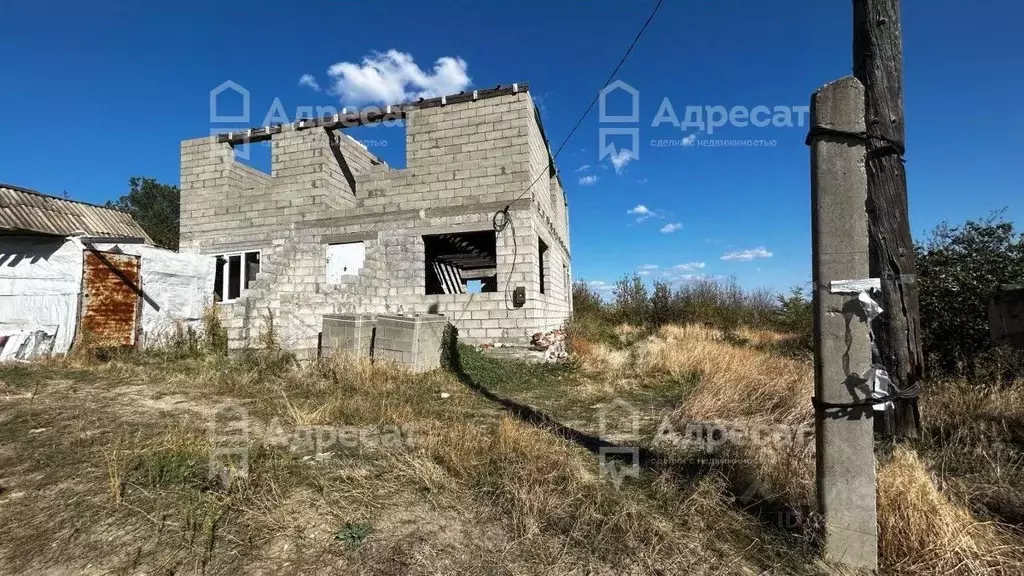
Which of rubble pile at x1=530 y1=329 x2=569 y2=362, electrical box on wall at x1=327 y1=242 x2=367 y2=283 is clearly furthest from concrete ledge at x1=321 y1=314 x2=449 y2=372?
rubble pile at x1=530 y1=329 x2=569 y2=362

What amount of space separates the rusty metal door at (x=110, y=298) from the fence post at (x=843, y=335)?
1152cm

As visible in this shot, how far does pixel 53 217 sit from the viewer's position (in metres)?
8.95

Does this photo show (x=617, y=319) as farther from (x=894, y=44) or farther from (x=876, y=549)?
(x=876, y=549)

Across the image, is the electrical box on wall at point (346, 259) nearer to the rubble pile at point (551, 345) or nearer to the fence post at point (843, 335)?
the rubble pile at point (551, 345)

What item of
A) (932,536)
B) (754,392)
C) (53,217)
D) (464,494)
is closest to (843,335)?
(932,536)

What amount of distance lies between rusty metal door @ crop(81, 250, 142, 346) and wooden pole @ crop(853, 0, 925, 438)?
477 inches

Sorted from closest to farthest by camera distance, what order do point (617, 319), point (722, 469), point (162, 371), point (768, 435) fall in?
point (722, 469) → point (768, 435) → point (162, 371) → point (617, 319)

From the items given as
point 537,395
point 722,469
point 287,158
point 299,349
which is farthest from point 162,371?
point 722,469

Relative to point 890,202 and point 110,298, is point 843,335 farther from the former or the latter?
point 110,298

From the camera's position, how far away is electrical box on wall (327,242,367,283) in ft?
29.9

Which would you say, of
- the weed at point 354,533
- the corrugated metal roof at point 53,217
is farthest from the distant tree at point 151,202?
the weed at point 354,533

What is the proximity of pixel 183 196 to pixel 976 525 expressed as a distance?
1334 cm

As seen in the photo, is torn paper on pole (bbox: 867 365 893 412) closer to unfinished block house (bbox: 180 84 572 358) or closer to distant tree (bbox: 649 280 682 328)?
unfinished block house (bbox: 180 84 572 358)

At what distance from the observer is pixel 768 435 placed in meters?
3.66
